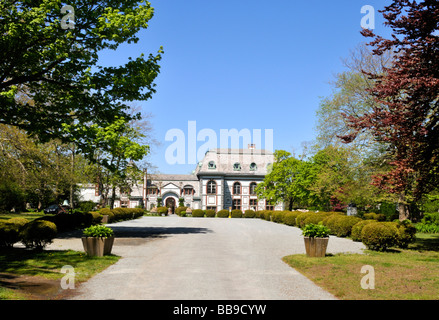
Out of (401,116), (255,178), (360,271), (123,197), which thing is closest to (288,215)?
(401,116)

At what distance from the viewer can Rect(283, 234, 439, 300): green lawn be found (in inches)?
301

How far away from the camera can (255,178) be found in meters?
68.5

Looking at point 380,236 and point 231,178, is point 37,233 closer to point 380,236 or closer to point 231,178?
point 380,236

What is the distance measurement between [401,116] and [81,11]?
15.0 meters

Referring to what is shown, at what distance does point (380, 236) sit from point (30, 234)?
13.7m

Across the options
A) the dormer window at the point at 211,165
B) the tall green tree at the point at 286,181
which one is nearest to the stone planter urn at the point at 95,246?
the tall green tree at the point at 286,181

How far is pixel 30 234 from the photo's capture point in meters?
12.7

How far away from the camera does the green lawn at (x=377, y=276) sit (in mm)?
7641

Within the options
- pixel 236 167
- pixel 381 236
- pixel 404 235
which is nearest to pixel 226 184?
pixel 236 167

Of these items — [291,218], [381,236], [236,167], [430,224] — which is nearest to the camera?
[381,236]

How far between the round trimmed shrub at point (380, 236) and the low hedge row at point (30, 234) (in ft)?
41.7

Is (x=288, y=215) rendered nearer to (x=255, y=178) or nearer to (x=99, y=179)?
(x=99, y=179)

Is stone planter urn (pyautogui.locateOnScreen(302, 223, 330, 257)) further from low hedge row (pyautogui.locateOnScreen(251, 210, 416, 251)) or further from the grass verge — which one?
the grass verge
